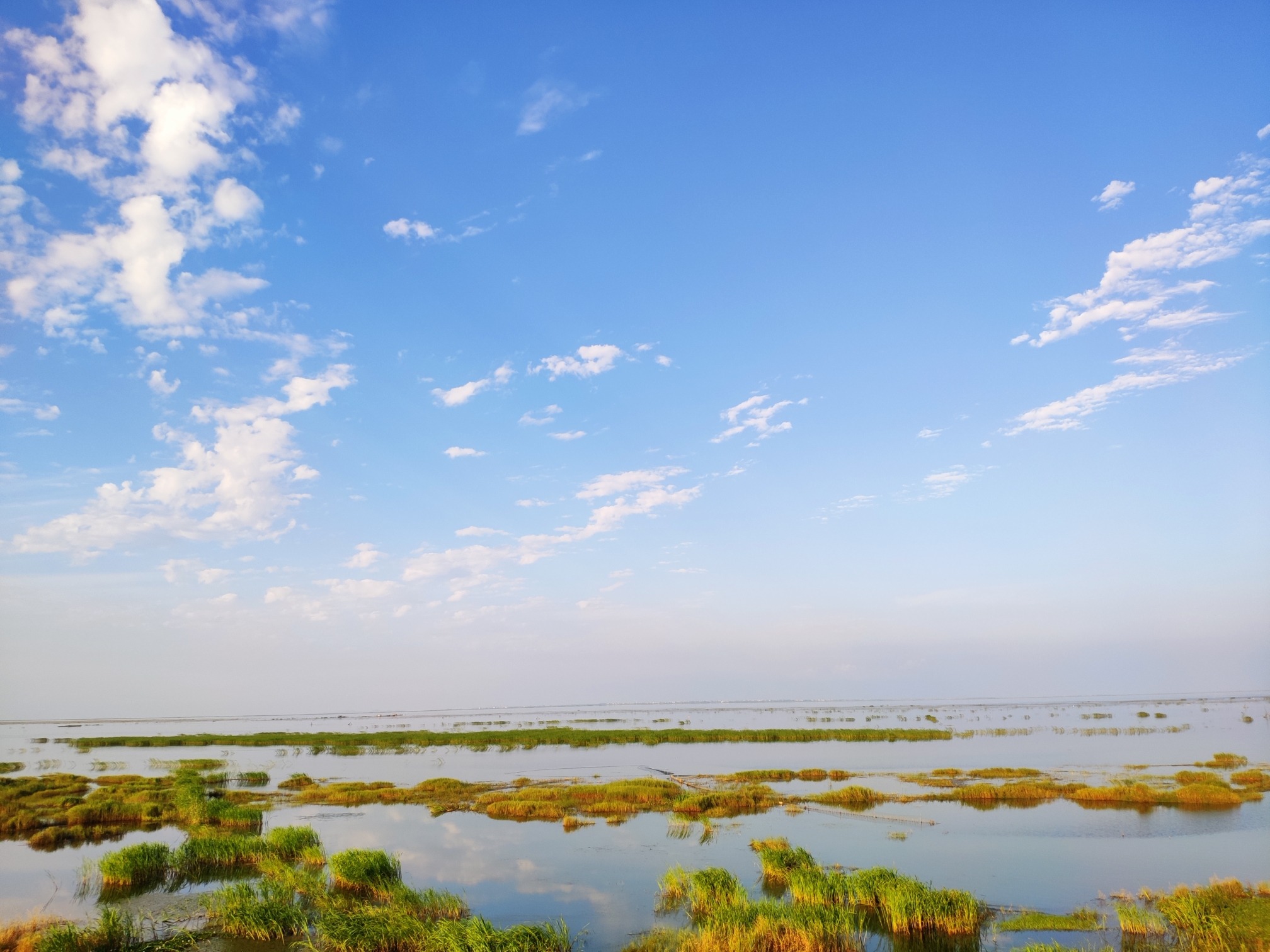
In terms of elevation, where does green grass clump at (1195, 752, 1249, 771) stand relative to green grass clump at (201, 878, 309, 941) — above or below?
below

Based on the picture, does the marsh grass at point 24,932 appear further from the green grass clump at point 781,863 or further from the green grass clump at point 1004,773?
the green grass clump at point 1004,773

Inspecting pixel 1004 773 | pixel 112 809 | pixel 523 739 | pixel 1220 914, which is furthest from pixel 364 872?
pixel 523 739

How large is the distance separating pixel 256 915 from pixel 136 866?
9.48m

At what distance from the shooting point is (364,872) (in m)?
22.4

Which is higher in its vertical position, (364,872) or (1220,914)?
(364,872)

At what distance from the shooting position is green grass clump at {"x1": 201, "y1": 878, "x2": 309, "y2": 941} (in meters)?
18.6

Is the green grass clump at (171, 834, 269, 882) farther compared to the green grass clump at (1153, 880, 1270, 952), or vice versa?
the green grass clump at (171, 834, 269, 882)

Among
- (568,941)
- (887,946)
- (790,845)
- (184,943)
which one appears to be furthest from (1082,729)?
(184,943)

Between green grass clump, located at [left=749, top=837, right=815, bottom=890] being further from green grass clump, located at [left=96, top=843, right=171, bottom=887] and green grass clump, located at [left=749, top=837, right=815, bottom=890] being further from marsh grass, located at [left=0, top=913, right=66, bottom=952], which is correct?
green grass clump, located at [left=96, top=843, right=171, bottom=887]

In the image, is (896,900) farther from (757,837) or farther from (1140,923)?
(757,837)

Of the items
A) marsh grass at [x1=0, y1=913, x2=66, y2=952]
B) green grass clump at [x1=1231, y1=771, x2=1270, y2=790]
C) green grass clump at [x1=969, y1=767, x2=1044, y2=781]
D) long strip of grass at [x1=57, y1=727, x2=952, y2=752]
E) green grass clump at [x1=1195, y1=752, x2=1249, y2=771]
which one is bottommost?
long strip of grass at [x1=57, y1=727, x2=952, y2=752]

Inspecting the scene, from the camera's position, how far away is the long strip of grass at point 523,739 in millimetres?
74062

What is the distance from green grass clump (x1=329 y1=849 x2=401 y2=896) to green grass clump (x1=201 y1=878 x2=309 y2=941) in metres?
2.12

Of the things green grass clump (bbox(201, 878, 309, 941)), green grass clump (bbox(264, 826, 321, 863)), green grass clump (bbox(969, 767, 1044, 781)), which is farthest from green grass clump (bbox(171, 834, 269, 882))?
green grass clump (bbox(969, 767, 1044, 781))
